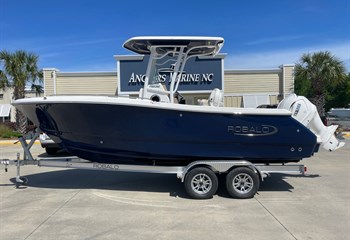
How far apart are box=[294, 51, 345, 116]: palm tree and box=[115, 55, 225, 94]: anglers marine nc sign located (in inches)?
208

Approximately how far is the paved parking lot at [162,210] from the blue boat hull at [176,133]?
31.2 inches

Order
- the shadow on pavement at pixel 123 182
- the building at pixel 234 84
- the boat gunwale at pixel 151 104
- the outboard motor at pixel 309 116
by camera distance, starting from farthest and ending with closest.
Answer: the building at pixel 234 84, the shadow on pavement at pixel 123 182, the outboard motor at pixel 309 116, the boat gunwale at pixel 151 104

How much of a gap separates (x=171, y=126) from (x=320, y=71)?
18.4 meters

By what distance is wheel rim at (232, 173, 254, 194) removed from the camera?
6.75 meters

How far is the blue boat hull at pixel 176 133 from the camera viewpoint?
6691 millimetres

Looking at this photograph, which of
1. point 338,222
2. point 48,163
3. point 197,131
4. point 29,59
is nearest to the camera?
point 338,222

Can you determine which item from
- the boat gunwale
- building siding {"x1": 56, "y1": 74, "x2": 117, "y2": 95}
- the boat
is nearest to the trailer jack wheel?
the boat

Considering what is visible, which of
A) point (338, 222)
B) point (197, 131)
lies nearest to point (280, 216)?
point (338, 222)

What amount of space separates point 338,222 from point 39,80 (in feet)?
73.5

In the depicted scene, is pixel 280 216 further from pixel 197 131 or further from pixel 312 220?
pixel 197 131

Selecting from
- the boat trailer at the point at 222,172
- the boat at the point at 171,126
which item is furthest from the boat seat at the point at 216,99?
the boat trailer at the point at 222,172

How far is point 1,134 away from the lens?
2197cm

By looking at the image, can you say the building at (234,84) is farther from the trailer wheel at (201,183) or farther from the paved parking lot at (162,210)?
the trailer wheel at (201,183)

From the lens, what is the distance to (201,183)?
22.1 ft
